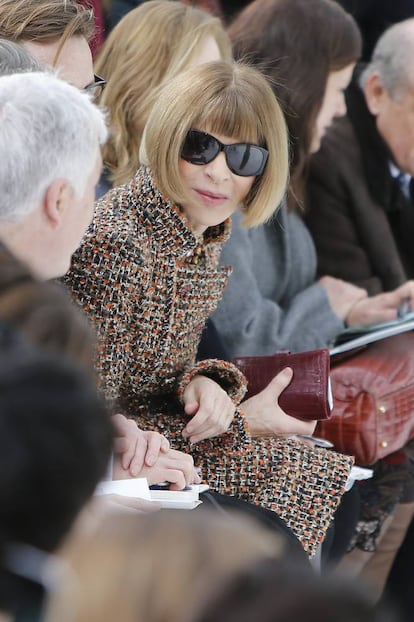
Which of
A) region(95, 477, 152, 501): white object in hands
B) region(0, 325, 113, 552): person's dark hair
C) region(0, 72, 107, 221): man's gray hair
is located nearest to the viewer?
region(0, 325, 113, 552): person's dark hair

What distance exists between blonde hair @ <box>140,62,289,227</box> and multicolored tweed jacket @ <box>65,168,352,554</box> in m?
0.05

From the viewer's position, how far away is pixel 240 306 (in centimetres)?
275

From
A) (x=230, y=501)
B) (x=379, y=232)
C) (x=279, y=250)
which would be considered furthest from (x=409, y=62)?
(x=230, y=501)

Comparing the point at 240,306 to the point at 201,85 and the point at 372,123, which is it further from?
the point at 372,123

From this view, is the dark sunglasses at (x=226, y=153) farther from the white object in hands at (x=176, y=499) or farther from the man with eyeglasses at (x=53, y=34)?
the white object in hands at (x=176, y=499)

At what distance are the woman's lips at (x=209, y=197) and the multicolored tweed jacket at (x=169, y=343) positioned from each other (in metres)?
0.07

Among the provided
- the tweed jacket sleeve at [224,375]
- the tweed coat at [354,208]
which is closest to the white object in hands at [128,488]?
the tweed jacket sleeve at [224,375]

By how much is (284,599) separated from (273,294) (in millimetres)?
2277

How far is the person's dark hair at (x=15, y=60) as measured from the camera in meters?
2.00

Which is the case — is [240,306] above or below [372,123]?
below

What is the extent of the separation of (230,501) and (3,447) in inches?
48.3

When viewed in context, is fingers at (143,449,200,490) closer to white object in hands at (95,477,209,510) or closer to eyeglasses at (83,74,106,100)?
white object in hands at (95,477,209,510)

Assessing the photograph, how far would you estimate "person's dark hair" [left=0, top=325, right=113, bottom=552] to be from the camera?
0.89 m

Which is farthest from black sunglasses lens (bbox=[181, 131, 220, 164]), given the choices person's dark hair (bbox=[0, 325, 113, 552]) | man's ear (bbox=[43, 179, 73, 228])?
person's dark hair (bbox=[0, 325, 113, 552])
